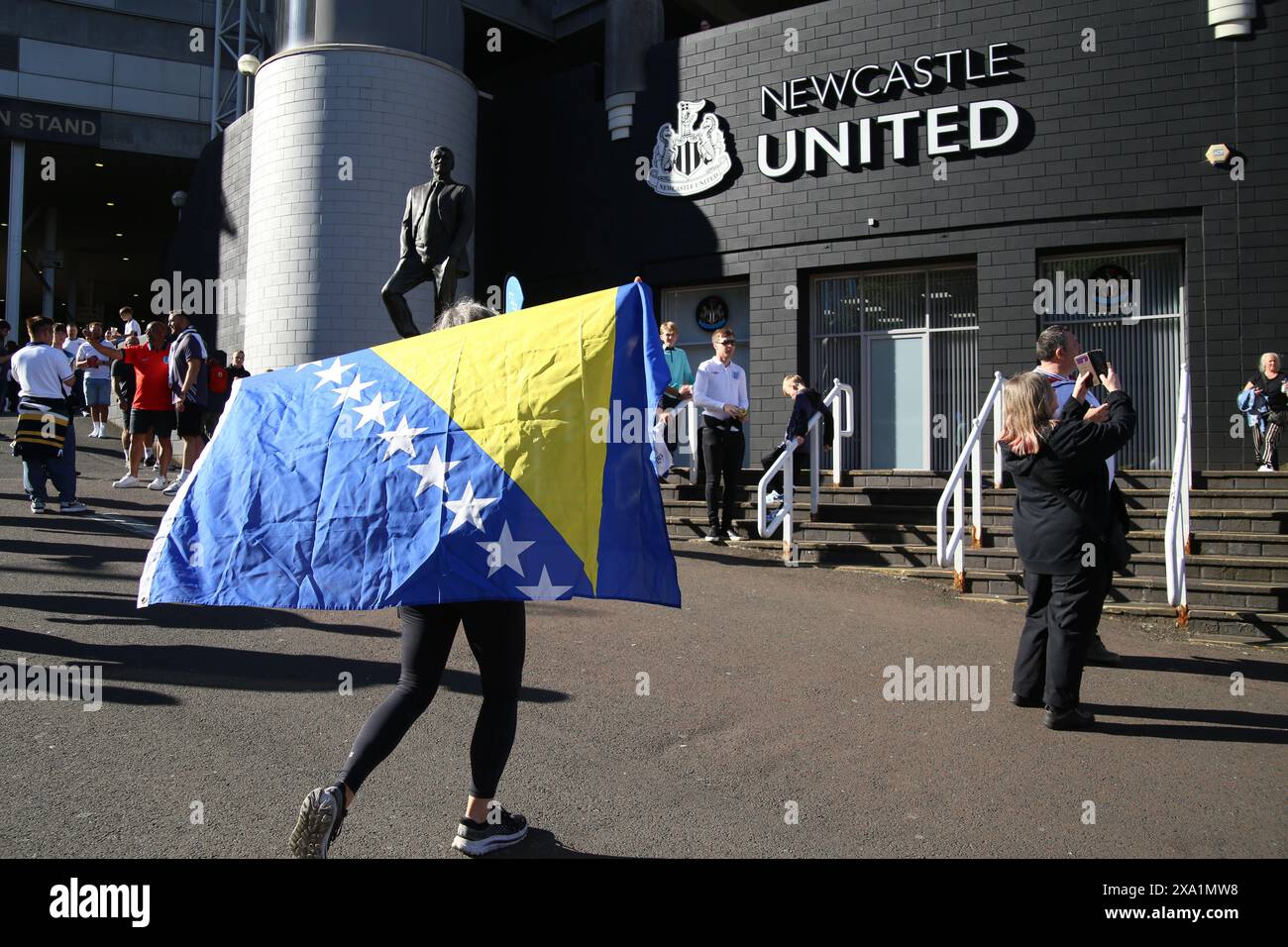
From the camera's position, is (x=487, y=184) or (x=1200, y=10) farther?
(x=487, y=184)

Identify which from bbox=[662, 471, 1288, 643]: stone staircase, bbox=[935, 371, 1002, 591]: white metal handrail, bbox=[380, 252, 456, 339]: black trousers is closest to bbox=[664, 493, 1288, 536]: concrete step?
bbox=[662, 471, 1288, 643]: stone staircase

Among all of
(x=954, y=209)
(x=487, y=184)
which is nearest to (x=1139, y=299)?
(x=954, y=209)

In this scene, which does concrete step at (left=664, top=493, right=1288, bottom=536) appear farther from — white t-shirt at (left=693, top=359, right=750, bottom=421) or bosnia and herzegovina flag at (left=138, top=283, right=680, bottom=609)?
bosnia and herzegovina flag at (left=138, top=283, right=680, bottom=609)

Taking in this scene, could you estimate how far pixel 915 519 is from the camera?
35.9 feet

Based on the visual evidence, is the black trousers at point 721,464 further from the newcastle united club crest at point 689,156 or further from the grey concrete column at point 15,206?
the grey concrete column at point 15,206

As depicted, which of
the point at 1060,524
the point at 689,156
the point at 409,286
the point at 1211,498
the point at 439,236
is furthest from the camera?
the point at 689,156

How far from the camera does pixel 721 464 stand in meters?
10.9

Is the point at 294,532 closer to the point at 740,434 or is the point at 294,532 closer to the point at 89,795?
the point at 89,795

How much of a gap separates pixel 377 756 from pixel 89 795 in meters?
1.60

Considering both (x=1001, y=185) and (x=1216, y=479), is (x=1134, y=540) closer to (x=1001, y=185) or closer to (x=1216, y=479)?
(x=1216, y=479)

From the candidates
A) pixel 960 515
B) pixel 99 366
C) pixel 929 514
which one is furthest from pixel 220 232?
pixel 960 515

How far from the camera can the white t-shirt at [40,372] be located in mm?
9875

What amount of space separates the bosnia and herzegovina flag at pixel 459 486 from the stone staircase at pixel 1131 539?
6.42 metres

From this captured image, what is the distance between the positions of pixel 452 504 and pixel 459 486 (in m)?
0.07
